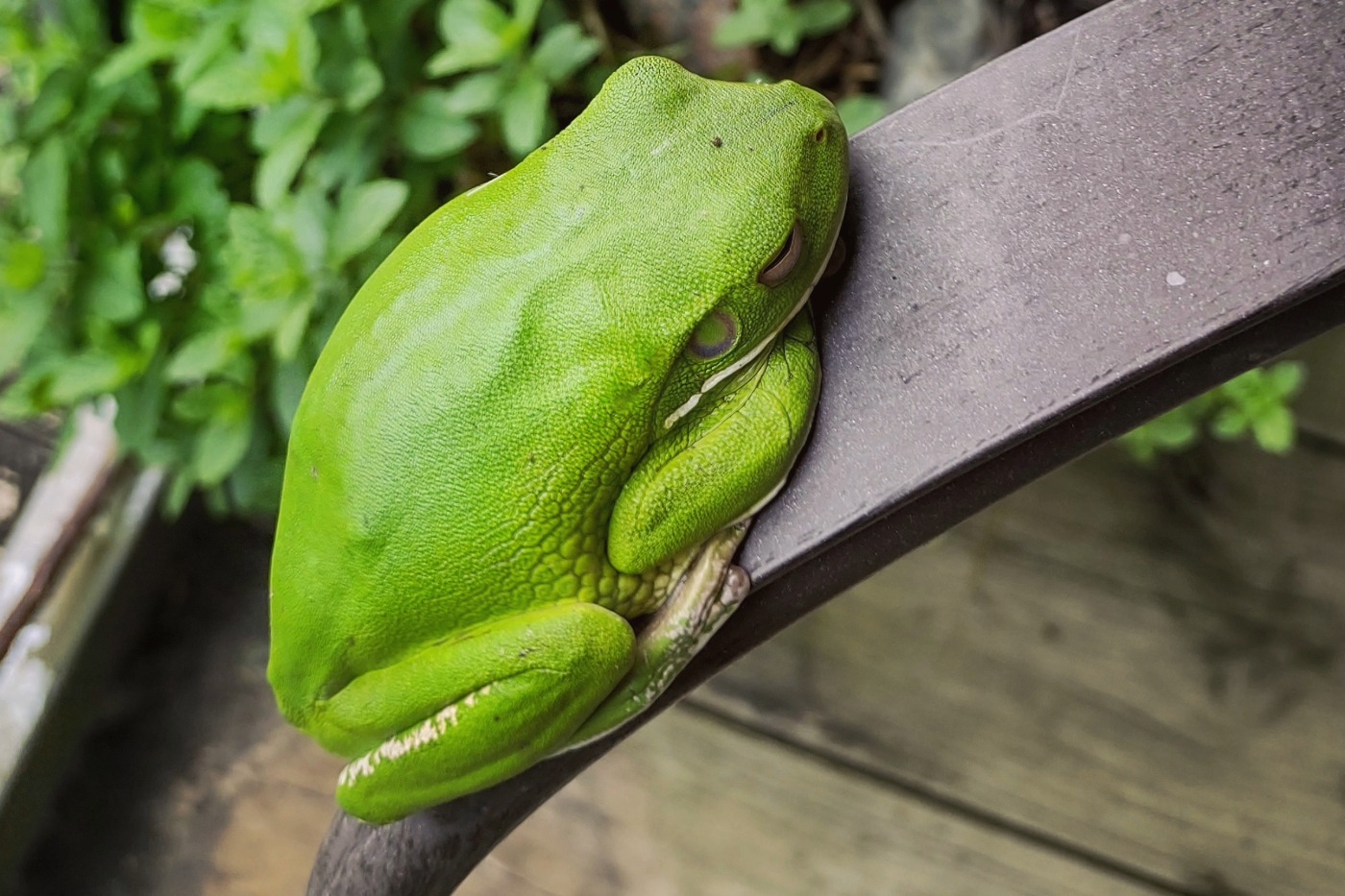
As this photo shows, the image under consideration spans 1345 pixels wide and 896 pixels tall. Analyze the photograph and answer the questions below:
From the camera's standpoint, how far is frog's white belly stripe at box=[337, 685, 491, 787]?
0.56 m

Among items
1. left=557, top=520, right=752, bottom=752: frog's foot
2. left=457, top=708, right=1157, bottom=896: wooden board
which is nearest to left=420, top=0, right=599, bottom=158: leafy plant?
left=557, top=520, right=752, bottom=752: frog's foot

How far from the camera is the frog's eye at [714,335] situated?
1.77 feet

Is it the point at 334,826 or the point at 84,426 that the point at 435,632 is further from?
A: the point at 84,426

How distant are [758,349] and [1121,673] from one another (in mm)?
798

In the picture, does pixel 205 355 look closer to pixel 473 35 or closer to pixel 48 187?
pixel 48 187

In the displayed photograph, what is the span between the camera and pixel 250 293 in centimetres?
86

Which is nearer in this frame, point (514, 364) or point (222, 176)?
point (514, 364)

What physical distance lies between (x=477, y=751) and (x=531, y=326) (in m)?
0.23

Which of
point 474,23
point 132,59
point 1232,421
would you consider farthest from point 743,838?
point 132,59

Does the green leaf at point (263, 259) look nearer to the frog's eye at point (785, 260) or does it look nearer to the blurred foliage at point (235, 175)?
the blurred foliage at point (235, 175)

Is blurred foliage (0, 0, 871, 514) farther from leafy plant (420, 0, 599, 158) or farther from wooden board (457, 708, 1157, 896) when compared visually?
wooden board (457, 708, 1157, 896)

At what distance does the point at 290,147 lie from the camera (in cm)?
84

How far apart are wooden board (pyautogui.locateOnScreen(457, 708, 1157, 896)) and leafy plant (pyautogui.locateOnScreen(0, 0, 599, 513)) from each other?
0.51m

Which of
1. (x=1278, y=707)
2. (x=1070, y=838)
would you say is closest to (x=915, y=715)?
(x=1070, y=838)
